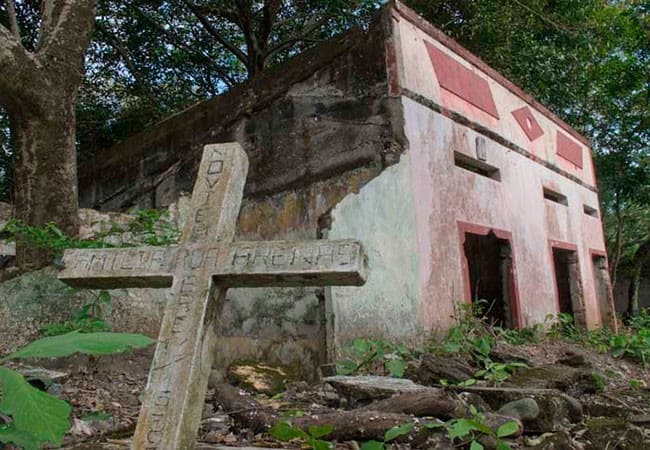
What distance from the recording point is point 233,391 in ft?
12.4

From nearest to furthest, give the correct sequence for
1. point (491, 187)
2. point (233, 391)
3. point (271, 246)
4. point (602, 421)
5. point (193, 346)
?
point (193, 346)
point (271, 246)
point (602, 421)
point (233, 391)
point (491, 187)

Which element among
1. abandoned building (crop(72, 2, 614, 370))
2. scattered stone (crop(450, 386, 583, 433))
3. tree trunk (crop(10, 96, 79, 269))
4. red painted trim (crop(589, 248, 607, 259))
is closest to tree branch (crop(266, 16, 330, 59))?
abandoned building (crop(72, 2, 614, 370))

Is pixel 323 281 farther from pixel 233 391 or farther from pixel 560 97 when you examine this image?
pixel 560 97

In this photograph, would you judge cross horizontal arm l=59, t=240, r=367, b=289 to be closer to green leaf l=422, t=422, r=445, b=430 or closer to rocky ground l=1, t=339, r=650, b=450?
rocky ground l=1, t=339, r=650, b=450

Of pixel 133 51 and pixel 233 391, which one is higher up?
pixel 133 51

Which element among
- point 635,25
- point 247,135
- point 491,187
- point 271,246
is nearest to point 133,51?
point 247,135

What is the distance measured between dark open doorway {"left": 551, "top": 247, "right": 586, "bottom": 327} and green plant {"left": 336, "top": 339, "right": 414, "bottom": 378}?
5622 millimetres

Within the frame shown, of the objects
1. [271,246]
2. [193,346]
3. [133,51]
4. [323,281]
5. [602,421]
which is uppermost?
[133,51]

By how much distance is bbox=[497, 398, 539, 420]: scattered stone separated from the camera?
11.0 feet

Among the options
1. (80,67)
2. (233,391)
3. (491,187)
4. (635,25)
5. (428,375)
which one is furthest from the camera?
(635,25)

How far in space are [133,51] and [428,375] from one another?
9.75 meters

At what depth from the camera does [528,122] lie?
9.22 meters

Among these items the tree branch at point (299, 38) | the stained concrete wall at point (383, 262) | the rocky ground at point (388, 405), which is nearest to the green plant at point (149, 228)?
the rocky ground at point (388, 405)

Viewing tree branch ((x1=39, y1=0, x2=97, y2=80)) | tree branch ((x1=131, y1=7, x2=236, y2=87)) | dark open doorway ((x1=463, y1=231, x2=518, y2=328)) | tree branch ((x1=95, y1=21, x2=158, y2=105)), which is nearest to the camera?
tree branch ((x1=39, y1=0, x2=97, y2=80))
